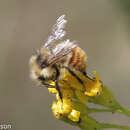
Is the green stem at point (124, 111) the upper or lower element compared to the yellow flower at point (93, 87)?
lower

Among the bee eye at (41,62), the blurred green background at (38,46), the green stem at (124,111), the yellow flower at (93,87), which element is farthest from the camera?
the blurred green background at (38,46)

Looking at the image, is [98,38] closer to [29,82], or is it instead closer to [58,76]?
[29,82]

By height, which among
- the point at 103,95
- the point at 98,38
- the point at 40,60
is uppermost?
the point at 98,38

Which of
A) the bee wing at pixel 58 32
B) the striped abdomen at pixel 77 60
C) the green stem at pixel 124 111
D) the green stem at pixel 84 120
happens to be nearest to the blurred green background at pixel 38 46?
the bee wing at pixel 58 32

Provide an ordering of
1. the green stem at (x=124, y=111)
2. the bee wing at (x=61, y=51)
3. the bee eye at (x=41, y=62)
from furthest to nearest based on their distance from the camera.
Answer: the green stem at (x=124, y=111)
the bee eye at (x=41, y=62)
the bee wing at (x=61, y=51)

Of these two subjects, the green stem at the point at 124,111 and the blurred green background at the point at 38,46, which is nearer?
the green stem at the point at 124,111

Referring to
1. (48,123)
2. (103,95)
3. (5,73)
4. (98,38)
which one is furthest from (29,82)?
(103,95)

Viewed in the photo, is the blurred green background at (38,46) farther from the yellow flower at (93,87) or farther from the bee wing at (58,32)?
the yellow flower at (93,87)

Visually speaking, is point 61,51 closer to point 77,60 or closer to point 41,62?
point 77,60
